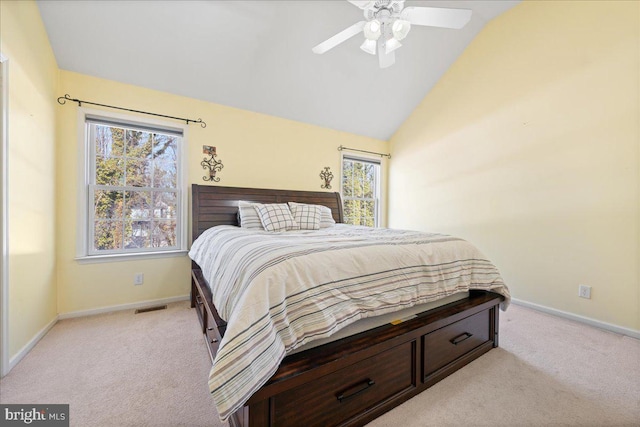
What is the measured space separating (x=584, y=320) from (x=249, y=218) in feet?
11.4

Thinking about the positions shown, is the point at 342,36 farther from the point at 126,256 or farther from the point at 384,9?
the point at 126,256

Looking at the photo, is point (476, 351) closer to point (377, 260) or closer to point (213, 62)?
point (377, 260)

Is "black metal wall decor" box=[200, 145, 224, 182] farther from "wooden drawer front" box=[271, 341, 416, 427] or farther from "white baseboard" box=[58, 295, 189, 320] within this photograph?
"wooden drawer front" box=[271, 341, 416, 427]

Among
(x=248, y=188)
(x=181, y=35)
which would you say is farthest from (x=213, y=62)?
(x=248, y=188)

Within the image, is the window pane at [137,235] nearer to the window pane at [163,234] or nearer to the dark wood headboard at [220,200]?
the window pane at [163,234]

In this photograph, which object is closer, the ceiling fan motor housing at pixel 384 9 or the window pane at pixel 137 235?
the ceiling fan motor housing at pixel 384 9

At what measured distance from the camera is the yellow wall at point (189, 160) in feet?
8.27

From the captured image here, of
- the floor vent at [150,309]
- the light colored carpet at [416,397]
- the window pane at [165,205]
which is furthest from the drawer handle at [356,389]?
the window pane at [165,205]

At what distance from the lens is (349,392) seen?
49.8 inches

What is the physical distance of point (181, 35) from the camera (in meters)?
2.51

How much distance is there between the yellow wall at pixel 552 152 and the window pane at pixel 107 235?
411cm

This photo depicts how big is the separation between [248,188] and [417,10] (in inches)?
98.2

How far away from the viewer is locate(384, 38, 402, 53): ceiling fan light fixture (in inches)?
77.6

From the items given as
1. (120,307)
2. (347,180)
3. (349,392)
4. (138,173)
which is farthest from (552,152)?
(120,307)
